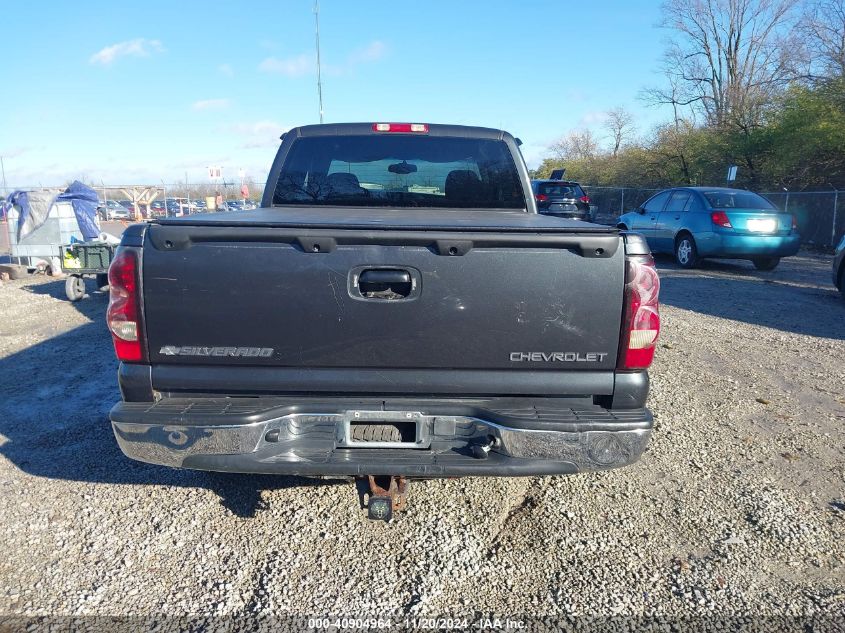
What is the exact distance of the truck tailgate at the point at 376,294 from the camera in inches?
101

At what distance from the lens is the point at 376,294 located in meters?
2.65

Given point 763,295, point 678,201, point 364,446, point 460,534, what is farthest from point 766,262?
point 364,446

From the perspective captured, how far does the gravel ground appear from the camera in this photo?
→ 2.66 meters

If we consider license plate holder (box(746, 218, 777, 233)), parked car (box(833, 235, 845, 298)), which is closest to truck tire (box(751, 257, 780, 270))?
license plate holder (box(746, 218, 777, 233))

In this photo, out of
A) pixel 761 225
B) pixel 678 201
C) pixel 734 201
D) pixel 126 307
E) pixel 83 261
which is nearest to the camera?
pixel 126 307

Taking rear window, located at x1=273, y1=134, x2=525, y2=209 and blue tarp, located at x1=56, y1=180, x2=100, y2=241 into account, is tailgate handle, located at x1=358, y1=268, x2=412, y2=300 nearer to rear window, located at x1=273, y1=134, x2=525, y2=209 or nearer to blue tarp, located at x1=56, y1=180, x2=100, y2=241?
rear window, located at x1=273, y1=134, x2=525, y2=209

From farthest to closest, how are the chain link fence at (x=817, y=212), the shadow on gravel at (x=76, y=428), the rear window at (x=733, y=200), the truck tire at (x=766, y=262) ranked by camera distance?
the chain link fence at (x=817, y=212) → the truck tire at (x=766, y=262) → the rear window at (x=733, y=200) → the shadow on gravel at (x=76, y=428)

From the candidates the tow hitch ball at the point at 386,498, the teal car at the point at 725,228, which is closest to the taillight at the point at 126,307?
the tow hitch ball at the point at 386,498

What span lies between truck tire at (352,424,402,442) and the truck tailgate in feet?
0.78

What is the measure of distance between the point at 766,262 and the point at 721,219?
5.10ft

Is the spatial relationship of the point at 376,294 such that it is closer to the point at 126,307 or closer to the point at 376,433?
the point at 376,433

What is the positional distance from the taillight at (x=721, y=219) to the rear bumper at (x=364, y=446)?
9760 mm

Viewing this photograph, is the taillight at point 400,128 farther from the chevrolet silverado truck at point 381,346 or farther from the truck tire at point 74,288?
the truck tire at point 74,288

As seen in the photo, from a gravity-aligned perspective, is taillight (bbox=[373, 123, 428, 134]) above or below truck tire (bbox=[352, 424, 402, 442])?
above
